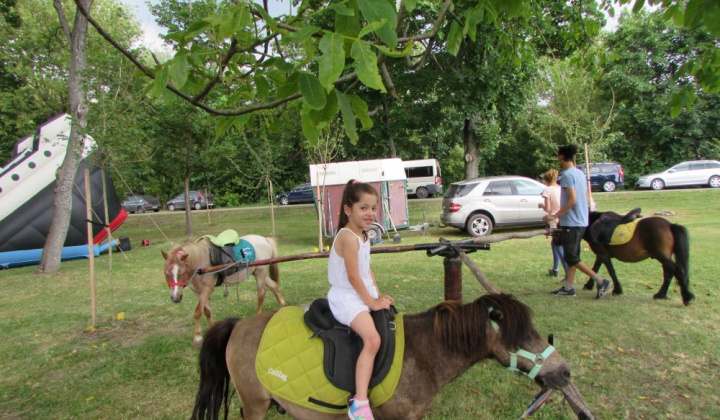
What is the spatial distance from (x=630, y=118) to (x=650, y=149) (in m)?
2.54

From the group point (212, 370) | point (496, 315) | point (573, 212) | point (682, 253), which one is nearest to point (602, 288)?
point (682, 253)

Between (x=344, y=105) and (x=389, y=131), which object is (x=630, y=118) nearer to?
(x=389, y=131)

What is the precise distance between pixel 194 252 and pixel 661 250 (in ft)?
20.9

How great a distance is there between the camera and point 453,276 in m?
2.91

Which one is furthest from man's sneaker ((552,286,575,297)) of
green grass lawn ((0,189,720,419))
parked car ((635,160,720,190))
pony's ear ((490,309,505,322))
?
parked car ((635,160,720,190))

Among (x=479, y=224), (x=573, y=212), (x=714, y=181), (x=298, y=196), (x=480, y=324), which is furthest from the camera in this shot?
(x=298, y=196)

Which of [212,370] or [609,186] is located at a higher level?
[609,186]

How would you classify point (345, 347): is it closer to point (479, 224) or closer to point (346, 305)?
point (346, 305)

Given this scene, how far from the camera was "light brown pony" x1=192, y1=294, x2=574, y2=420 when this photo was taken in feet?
6.98

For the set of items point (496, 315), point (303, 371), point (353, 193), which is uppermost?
point (353, 193)

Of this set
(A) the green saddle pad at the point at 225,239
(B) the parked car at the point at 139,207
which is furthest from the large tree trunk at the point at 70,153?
(B) the parked car at the point at 139,207

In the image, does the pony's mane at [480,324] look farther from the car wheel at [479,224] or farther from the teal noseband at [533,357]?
the car wheel at [479,224]

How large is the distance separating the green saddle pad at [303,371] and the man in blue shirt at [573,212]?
4.14 m

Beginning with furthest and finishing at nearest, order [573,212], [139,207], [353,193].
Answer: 1. [139,207]
2. [573,212]
3. [353,193]
